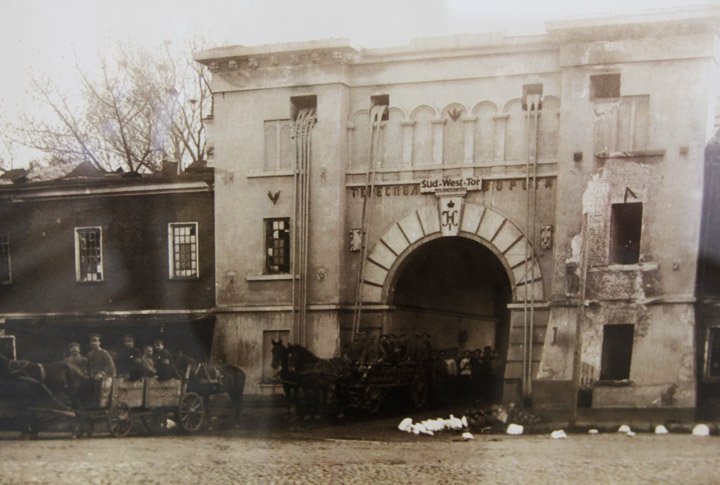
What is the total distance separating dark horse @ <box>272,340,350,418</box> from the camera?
23.0m

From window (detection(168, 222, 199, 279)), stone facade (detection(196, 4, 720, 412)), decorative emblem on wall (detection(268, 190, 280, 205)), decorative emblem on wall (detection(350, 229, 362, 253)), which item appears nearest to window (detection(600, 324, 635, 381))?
stone facade (detection(196, 4, 720, 412))

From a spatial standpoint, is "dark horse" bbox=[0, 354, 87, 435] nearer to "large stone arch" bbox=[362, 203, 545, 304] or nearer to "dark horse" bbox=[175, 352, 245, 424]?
"dark horse" bbox=[175, 352, 245, 424]

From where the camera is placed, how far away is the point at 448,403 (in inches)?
1109

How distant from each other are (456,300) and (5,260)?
1443 cm

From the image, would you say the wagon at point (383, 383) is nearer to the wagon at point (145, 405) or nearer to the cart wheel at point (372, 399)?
the cart wheel at point (372, 399)

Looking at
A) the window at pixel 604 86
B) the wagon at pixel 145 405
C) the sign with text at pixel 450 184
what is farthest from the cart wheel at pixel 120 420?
the window at pixel 604 86

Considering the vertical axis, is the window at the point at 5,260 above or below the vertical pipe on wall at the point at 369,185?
below

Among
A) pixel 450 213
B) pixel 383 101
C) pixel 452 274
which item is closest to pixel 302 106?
pixel 383 101

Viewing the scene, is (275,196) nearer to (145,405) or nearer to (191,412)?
(191,412)

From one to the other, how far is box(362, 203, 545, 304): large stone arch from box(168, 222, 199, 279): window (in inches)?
220

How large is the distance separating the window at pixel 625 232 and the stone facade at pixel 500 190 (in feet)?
0.17

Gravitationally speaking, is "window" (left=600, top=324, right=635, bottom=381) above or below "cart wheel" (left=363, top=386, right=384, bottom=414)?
above

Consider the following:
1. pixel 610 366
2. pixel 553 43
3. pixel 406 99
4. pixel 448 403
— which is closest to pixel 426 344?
pixel 448 403

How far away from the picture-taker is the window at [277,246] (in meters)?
28.7
